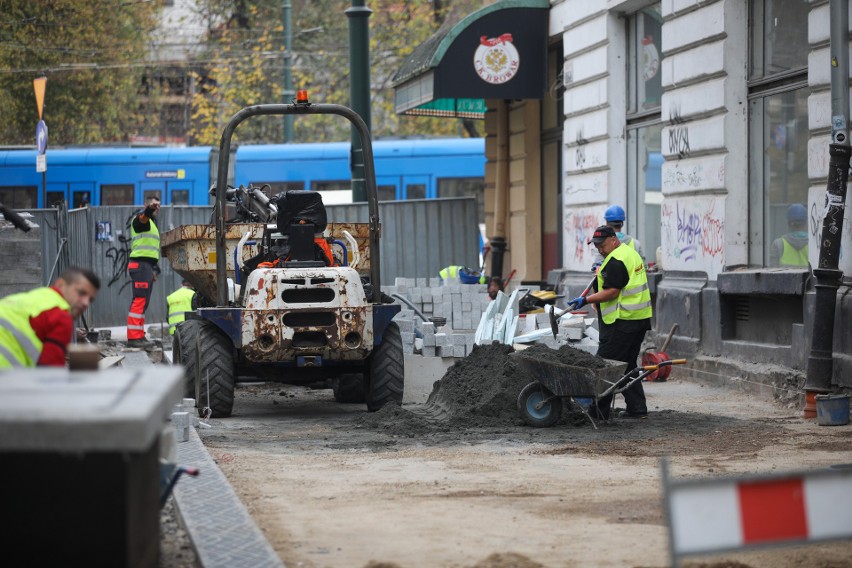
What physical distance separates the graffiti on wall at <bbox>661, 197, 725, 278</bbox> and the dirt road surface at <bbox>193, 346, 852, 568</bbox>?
5.42 ft

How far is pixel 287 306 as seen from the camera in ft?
39.0

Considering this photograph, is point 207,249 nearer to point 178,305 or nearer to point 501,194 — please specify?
point 178,305

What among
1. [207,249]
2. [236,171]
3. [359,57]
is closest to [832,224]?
[207,249]

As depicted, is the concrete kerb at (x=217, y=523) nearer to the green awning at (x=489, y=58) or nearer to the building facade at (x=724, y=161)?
the building facade at (x=724, y=161)

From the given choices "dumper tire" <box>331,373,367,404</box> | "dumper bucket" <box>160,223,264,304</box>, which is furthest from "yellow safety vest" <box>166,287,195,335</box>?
"dumper tire" <box>331,373,367,404</box>

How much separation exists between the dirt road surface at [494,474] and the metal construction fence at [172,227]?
8395mm

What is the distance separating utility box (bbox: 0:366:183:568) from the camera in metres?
4.38

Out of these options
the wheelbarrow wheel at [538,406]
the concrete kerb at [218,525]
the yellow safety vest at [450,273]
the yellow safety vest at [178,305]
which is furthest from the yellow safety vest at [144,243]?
the concrete kerb at [218,525]

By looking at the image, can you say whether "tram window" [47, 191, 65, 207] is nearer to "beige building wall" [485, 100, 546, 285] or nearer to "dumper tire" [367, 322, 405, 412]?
"beige building wall" [485, 100, 546, 285]

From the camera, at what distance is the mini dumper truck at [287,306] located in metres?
12.0

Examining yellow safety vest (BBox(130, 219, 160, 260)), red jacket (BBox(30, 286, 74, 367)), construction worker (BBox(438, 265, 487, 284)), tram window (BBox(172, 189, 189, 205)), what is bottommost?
construction worker (BBox(438, 265, 487, 284))

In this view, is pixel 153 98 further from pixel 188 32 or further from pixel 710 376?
pixel 710 376

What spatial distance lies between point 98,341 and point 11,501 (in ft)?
51.5

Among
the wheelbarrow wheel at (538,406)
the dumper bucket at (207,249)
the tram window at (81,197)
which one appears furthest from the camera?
the tram window at (81,197)
